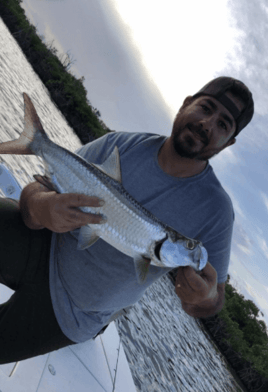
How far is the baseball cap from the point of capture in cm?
303

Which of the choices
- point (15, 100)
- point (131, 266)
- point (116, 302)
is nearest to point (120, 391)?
point (116, 302)

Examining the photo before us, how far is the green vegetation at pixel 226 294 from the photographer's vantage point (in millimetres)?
21125

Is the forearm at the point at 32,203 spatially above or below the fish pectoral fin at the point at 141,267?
above

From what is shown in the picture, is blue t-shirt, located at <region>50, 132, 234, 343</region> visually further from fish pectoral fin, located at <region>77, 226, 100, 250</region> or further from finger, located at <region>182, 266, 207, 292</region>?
finger, located at <region>182, 266, 207, 292</region>

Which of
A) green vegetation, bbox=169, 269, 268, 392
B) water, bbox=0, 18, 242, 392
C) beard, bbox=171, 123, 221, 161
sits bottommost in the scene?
green vegetation, bbox=169, 269, 268, 392

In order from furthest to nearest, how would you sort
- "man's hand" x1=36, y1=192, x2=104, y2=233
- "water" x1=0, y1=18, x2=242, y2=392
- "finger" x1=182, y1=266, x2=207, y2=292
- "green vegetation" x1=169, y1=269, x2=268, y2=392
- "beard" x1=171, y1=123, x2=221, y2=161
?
1. "green vegetation" x1=169, y1=269, x2=268, y2=392
2. "water" x1=0, y1=18, x2=242, y2=392
3. "beard" x1=171, y1=123, x2=221, y2=161
4. "finger" x1=182, y1=266, x2=207, y2=292
5. "man's hand" x1=36, y1=192, x2=104, y2=233

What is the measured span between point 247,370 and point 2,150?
75.8ft

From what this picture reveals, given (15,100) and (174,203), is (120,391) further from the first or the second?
(15,100)

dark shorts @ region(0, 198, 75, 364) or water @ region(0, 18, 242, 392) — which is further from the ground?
dark shorts @ region(0, 198, 75, 364)

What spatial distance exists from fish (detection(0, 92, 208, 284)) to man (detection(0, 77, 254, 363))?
5.0 inches

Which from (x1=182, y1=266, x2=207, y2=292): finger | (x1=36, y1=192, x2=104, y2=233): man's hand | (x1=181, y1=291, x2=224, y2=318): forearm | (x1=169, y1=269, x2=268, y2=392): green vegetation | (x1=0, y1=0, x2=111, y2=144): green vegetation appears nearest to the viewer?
(x1=36, y1=192, x2=104, y2=233): man's hand

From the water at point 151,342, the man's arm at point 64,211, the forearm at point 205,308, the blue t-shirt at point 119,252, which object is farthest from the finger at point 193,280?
the water at point 151,342

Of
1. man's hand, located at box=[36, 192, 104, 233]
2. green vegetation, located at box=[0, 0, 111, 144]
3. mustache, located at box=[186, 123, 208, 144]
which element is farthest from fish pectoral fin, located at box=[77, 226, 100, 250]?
green vegetation, located at box=[0, 0, 111, 144]

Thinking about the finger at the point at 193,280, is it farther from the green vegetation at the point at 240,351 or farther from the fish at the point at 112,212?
the green vegetation at the point at 240,351
